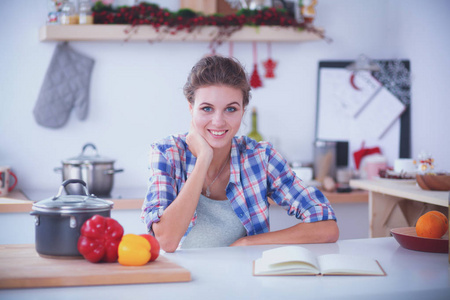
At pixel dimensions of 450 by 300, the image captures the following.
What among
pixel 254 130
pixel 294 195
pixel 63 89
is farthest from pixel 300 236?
pixel 63 89

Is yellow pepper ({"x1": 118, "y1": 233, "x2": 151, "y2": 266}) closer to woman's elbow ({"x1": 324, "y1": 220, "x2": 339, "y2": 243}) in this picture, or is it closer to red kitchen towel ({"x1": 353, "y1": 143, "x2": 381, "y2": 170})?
woman's elbow ({"x1": 324, "y1": 220, "x2": 339, "y2": 243})

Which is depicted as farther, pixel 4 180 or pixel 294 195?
pixel 4 180

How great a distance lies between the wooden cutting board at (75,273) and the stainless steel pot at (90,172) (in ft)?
5.22

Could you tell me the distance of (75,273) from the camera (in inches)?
48.2

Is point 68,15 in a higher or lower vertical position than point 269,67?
higher

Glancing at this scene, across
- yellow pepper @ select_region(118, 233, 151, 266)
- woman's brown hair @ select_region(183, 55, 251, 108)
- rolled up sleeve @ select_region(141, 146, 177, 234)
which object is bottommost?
yellow pepper @ select_region(118, 233, 151, 266)

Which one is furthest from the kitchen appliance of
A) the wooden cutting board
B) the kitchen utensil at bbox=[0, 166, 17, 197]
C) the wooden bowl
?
the wooden cutting board

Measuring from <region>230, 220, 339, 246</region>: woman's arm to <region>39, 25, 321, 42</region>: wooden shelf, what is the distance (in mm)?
1809

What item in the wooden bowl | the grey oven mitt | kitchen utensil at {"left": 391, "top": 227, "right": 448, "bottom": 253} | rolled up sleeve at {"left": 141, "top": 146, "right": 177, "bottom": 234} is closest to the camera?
kitchen utensil at {"left": 391, "top": 227, "right": 448, "bottom": 253}

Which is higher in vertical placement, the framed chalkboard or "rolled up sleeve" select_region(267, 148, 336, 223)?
the framed chalkboard

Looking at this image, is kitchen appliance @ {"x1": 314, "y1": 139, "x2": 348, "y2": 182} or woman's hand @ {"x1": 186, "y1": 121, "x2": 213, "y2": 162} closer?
woman's hand @ {"x1": 186, "y1": 121, "x2": 213, "y2": 162}

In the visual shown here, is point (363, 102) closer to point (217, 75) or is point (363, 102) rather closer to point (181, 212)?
point (217, 75)

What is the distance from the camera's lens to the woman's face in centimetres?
196

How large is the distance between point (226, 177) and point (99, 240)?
0.84m
